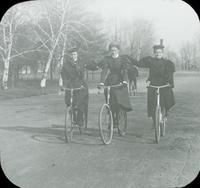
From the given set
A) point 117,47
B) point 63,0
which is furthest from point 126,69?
point 63,0

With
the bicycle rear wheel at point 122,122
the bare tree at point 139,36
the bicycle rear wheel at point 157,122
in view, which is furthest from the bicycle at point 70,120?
the bare tree at point 139,36

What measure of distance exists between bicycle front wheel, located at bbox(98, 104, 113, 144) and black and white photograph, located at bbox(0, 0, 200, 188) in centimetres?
2

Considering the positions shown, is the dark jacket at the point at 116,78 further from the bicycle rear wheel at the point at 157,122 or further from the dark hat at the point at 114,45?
the dark hat at the point at 114,45

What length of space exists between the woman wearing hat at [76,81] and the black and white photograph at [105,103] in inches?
0.7

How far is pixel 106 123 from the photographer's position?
6801mm

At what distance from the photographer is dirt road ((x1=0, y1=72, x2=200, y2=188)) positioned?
4621mm

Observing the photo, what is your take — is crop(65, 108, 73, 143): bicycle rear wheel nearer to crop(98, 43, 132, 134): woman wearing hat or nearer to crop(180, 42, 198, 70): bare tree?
crop(98, 43, 132, 134): woman wearing hat

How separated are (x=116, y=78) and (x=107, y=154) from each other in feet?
4.43

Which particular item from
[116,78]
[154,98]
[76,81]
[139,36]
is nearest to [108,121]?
[116,78]

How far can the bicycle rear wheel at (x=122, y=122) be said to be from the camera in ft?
22.8

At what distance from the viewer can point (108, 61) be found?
5832 millimetres

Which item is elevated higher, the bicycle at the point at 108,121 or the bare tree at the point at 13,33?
the bare tree at the point at 13,33

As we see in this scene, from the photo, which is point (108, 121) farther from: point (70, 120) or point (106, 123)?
point (70, 120)

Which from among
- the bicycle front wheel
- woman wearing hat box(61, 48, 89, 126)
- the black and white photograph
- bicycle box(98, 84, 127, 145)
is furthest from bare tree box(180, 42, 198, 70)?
the bicycle front wheel
